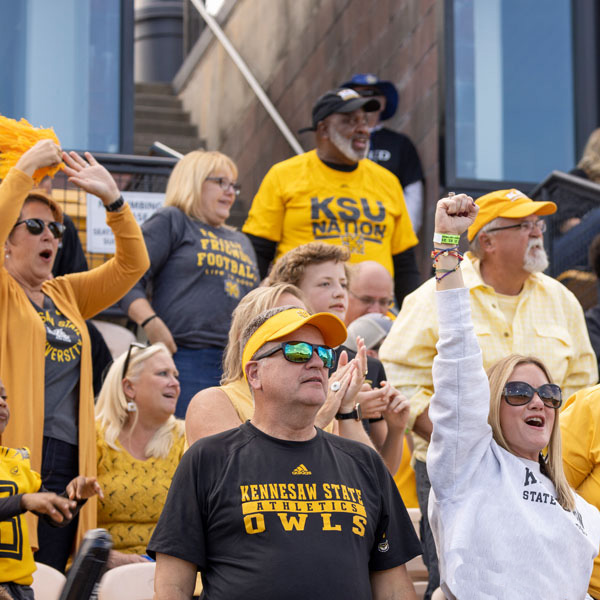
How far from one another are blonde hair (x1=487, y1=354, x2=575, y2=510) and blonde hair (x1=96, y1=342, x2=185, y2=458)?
220cm

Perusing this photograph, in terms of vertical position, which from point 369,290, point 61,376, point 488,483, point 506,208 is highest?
point 506,208

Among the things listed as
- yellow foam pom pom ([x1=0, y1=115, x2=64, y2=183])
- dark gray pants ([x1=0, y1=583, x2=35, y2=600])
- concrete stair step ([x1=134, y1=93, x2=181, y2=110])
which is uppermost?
concrete stair step ([x1=134, y1=93, x2=181, y2=110])

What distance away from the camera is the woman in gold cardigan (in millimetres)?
5266

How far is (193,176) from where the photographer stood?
684 centimetres

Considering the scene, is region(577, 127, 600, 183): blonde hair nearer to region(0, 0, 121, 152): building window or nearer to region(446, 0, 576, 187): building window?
region(446, 0, 576, 187): building window

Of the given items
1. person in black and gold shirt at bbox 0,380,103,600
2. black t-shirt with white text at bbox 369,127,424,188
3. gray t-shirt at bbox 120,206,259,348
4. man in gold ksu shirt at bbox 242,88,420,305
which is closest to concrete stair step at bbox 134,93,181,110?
black t-shirt with white text at bbox 369,127,424,188

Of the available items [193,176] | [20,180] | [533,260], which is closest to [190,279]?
[193,176]

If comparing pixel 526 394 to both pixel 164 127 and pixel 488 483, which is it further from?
pixel 164 127

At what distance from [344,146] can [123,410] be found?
2371 millimetres

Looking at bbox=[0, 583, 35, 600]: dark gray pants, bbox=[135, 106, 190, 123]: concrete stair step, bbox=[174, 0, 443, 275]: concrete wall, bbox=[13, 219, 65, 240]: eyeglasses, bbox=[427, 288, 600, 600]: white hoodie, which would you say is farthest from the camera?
bbox=[135, 106, 190, 123]: concrete stair step

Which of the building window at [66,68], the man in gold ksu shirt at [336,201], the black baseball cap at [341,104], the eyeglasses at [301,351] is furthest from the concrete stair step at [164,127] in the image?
the eyeglasses at [301,351]

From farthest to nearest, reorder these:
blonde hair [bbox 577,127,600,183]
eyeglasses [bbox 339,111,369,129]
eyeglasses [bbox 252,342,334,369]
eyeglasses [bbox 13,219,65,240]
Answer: blonde hair [bbox 577,127,600,183] → eyeglasses [bbox 339,111,369,129] → eyeglasses [bbox 13,219,65,240] → eyeglasses [bbox 252,342,334,369]

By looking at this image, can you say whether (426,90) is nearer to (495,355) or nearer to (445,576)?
(495,355)

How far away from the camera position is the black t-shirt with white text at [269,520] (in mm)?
3627
